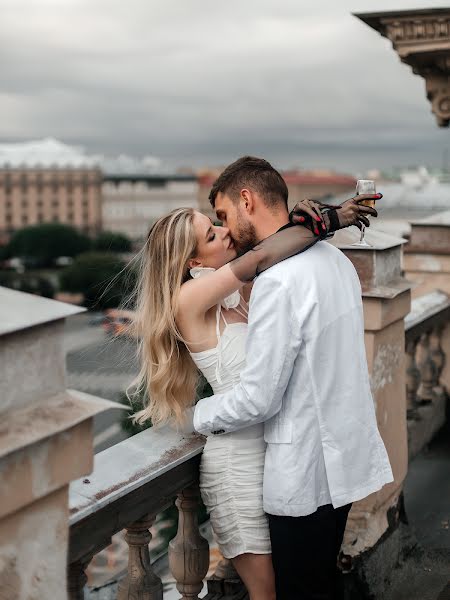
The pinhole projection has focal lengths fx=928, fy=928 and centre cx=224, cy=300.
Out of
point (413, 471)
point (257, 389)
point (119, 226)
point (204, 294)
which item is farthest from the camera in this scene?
point (119, 226)

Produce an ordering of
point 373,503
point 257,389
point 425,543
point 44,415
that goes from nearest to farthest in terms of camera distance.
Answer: point 44,415 < point 257,389 < point 373,503 < point 425,543

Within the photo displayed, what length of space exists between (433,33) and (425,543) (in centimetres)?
288

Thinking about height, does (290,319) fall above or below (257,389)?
above

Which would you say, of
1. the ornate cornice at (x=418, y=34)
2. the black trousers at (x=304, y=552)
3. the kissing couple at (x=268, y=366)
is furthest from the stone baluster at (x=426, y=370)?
the black trousers at (x=304, y=552)

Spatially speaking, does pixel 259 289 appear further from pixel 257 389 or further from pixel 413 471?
pixel 413 471

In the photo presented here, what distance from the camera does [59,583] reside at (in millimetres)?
1693

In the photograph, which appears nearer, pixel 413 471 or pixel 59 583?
pixel 59 583

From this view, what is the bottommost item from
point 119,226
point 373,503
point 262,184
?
point 119,226

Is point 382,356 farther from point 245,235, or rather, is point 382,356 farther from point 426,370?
point 426,370

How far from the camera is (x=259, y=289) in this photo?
212cm

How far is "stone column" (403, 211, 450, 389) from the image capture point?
527 cm

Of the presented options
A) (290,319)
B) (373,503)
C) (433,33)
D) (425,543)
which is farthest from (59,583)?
(433,33)

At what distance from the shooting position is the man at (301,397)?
2.11 m

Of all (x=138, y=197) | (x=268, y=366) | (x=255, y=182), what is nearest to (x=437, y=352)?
(x=255, y=182)
